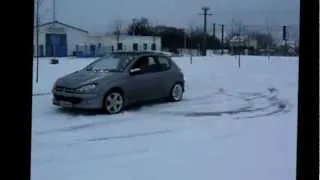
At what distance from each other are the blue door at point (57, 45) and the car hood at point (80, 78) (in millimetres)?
86

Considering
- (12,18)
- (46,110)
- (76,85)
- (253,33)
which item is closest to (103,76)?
(76,85)

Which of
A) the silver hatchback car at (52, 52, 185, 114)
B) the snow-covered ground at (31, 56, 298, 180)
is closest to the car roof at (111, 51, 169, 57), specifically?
the silver hatchback car at (52, 52, 185, 114)

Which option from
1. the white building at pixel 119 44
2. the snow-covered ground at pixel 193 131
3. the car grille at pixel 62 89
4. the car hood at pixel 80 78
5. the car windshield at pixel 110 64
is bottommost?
the snow-covered ground at pixel 193 131

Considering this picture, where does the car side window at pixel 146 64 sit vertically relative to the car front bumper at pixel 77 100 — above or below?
above

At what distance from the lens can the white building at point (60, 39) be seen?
1485 mm

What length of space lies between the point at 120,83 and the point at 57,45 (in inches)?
11.0

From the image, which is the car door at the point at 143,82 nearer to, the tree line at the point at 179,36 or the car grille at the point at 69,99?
the tree line at the point at 179,36

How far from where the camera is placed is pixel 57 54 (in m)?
1.59

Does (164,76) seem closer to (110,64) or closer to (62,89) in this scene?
(110,64)

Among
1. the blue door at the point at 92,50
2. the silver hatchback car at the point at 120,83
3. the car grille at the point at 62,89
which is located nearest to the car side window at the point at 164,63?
the silver hatchback car at the point at 120,83

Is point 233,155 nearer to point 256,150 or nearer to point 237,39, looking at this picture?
point 256,150

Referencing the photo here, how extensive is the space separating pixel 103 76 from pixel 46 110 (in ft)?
1.00

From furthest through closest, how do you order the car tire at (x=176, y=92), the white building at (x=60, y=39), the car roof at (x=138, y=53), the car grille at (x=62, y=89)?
the car tire at (x=176, y=92) → the car roof at (x=138, y=53) → the car grille at (x=62, y=89) → the white building at (x=60, y=39)

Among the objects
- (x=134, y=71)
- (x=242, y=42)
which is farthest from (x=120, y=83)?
(x=242, y=42)
